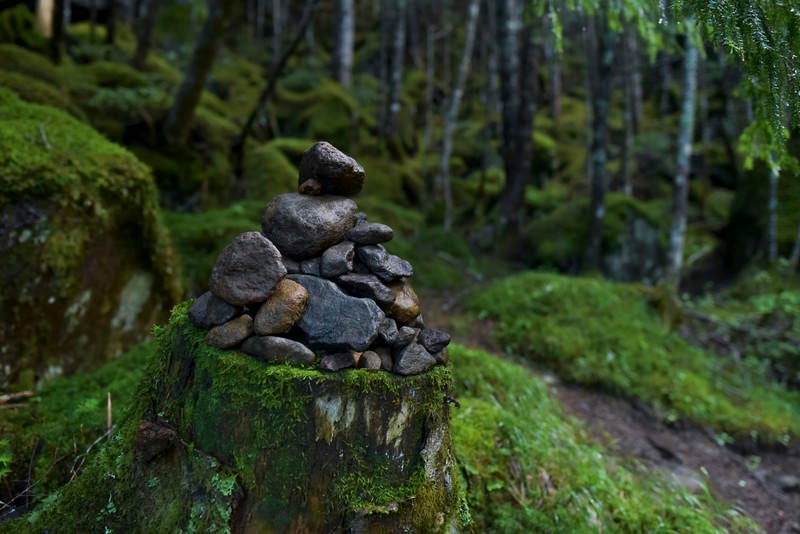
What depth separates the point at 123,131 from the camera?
7.67 metres

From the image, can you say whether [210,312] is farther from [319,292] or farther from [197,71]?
[197,71]

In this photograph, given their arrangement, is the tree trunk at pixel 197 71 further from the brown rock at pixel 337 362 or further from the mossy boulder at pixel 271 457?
the brown rock at pixel 337 362

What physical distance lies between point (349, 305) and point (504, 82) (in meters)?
9.69

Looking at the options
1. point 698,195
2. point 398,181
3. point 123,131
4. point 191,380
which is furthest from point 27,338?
point 698,195

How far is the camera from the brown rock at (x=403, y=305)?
2.57 metres

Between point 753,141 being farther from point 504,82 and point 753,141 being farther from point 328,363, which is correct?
point 504,82

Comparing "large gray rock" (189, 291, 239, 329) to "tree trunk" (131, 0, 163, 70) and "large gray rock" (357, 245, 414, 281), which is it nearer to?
"large gray rock" (357, 245, 414, 281)

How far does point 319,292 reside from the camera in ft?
8.15

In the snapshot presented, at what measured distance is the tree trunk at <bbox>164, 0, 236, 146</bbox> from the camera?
22.1ft

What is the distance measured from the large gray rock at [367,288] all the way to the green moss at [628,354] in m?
4.81

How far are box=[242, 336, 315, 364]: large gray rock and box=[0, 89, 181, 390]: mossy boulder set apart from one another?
9.50 feet

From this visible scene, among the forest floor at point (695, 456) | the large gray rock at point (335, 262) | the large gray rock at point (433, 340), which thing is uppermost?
the large gray rock at point (335, 262)

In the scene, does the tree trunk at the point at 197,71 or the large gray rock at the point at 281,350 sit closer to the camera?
the large gray rock at the point at 281,350

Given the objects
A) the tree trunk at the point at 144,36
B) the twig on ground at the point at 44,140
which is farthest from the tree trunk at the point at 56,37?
the twig on ground at the point at 44,140
